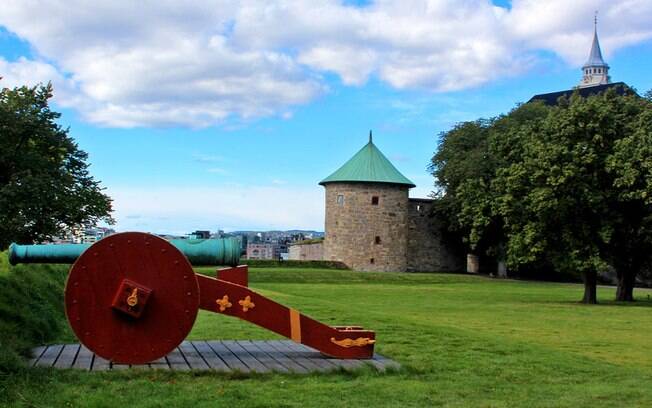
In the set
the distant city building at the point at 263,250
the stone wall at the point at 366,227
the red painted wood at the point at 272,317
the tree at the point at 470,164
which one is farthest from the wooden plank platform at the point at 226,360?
the distant city building at the point at 263,250

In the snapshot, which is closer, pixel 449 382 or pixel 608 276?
pixel 449 382

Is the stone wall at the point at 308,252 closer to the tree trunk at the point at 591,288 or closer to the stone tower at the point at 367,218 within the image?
the stone tower at the point at 367,218

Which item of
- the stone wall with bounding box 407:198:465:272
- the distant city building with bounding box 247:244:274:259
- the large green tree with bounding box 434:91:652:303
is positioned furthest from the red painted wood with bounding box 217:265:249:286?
the distant city building with bounding box 247:244:274:259

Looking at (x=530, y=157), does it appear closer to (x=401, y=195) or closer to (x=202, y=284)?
(x=202, y=284)

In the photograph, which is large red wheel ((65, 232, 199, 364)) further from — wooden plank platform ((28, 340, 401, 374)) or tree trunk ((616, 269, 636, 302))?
tree trunk ((616, 269, 636, 302))

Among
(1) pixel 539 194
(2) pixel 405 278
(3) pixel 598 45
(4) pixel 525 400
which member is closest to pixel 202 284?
(4) pixel 525 400

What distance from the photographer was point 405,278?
135 feet

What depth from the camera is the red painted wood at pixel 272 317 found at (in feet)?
23.3

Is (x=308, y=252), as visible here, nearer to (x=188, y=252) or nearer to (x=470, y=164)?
(x=470, y=164)

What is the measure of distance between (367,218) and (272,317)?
4313cm

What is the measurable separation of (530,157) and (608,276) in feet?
88.1

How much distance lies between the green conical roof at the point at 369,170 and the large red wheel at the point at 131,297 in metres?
44.0

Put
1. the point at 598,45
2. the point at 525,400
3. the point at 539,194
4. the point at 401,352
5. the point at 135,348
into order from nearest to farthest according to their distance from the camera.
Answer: the point at 525,400 → the point at 135,348 → the point at 401,352 → the point at 539,194 → the point at 598,45

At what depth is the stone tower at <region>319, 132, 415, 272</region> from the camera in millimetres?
50000
